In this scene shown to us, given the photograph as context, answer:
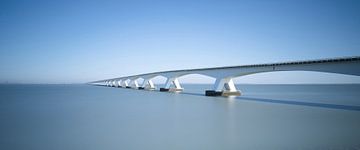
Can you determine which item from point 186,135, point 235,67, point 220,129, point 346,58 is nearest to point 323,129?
point 220,129

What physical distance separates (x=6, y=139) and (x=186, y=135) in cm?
691

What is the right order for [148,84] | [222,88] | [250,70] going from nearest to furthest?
[250,70] → [222,88] → [148,84]

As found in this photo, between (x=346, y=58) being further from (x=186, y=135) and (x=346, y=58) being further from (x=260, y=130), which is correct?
(x=186, y=135)

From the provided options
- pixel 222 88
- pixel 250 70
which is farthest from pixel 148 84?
pixel 250 70

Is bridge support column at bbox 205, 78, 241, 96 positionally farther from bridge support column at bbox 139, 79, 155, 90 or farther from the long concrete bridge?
bridge support column at bbox 139, 79, 155, 90

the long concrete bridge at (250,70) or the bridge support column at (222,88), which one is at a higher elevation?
the long concrete bridge at (250,70)

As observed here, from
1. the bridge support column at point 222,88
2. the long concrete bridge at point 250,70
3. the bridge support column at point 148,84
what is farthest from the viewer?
the bridge support column at point 148,84

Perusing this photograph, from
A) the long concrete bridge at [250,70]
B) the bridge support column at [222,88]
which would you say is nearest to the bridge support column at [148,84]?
the long concrete bridge at [250,70]

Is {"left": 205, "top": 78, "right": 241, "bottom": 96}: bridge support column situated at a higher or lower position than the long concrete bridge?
lower

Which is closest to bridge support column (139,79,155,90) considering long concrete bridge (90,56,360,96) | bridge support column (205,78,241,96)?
long concrete bridge (90,56,360,96)

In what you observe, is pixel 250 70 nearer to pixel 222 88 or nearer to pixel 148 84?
pixel 222 88

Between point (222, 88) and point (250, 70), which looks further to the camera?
point (222, 88)

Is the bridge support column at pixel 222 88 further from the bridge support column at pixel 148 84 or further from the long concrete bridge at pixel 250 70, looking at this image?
the bridge support column at pixel 148 84

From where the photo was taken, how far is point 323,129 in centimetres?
1275
